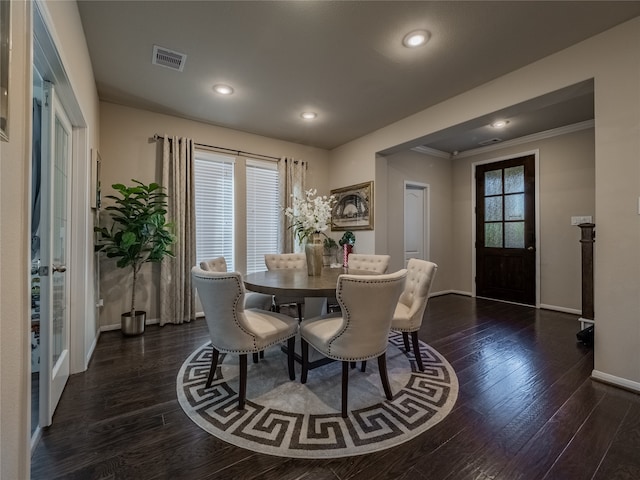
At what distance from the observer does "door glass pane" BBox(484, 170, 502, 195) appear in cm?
488

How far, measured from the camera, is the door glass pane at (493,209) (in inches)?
192

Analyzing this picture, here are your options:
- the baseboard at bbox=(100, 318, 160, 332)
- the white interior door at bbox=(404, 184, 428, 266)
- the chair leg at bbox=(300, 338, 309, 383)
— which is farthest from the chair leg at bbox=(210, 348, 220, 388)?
the white interior door at bbox=(404, 184, 428, 266)

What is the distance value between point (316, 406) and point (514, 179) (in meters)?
4.79

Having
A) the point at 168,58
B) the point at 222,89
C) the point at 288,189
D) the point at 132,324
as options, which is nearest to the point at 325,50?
the point at 222,89

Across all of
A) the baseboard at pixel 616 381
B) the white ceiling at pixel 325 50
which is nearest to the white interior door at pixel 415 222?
the white ceiling at pixel 325 50

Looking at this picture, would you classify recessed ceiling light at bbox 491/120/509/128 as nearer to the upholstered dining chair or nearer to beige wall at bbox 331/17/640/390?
beige wall at bbox 331/17/640/390

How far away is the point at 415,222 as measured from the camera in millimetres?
5168

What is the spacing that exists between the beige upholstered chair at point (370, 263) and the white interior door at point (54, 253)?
2.58m

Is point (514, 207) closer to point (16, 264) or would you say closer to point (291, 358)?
point (291, 358)

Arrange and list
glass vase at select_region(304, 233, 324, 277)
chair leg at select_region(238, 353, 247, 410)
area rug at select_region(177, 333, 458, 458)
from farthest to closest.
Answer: glass vase at select_region(304, 233, 324, 277), chair leg at select_region(238, 353, 247, 410), area rug at select_region(177, 333, 458, 458)

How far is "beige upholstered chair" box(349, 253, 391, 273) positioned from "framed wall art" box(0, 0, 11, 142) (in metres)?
2.79

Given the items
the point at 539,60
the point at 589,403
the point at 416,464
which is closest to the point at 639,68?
the point at 539,60

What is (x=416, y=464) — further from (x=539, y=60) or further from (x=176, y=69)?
(x=176, y=69)

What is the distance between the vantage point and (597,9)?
194 cm
